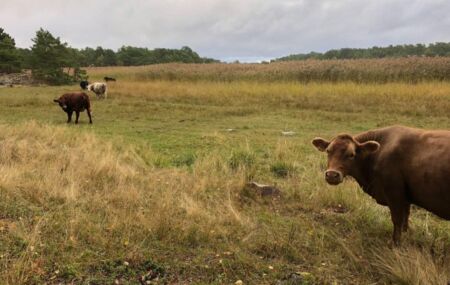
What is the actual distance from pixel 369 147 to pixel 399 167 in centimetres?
39

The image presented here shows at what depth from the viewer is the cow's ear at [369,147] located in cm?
501

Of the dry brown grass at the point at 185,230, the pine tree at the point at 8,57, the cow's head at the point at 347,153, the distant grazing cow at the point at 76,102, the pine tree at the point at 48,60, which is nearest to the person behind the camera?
the dry brown grass at the point at 185,230

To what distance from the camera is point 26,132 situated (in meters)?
10.1

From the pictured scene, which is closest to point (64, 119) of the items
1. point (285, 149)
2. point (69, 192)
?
point (285, 149)

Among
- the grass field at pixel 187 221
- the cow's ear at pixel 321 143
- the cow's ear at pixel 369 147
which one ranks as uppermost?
the cow's ear at pixel 369 147

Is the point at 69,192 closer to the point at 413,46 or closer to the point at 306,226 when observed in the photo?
the point at 306,226

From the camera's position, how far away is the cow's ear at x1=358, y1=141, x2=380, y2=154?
5008 mm

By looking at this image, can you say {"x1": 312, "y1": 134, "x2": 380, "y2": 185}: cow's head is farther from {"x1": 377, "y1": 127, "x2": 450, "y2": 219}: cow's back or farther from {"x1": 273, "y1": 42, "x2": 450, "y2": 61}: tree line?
{"x1": 273, "y1": 42, "x2": 450, "y2": 61}: tree line

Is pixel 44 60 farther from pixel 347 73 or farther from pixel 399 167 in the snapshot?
pixel 399 167

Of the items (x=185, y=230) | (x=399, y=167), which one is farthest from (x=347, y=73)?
(x=185, y=230)

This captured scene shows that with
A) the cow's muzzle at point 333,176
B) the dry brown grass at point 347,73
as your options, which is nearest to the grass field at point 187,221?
the cow's muzzle at point 333,176

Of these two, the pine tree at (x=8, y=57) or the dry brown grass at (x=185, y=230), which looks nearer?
the dry brown grass at (x=185, y=230)

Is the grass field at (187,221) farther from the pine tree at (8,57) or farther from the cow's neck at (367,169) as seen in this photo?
the pine tree at (8,57)

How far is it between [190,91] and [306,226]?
61.5ft
